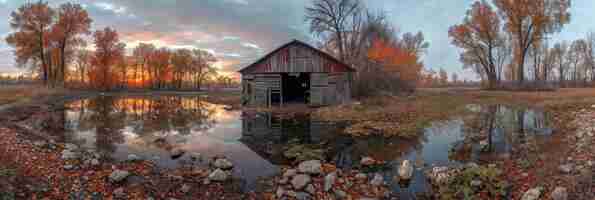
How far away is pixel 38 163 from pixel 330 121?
12119 mm

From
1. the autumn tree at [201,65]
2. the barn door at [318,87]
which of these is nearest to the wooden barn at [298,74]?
the barn door at [318,87]

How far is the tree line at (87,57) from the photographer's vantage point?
36.7m

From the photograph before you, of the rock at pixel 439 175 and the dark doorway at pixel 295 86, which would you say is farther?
the dark doorway at pixel 295 86

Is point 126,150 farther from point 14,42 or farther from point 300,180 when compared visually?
point 14,42

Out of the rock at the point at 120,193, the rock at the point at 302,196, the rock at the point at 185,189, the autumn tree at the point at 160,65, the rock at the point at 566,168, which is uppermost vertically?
the autumn tree at the point at 160,65

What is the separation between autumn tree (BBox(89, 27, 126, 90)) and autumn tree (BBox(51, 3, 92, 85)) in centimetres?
750

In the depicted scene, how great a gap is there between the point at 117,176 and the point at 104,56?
57.7 meters

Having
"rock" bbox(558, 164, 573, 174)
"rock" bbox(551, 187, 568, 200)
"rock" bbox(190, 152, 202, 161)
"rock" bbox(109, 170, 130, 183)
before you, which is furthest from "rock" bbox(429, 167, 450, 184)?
"rock" bbox(109, 170, 130, 183)

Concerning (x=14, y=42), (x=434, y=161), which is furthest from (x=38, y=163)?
(x=14, y=42)

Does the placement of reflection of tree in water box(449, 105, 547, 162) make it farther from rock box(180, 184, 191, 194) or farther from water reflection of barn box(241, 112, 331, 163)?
rock box(180, 184, 191, 194)

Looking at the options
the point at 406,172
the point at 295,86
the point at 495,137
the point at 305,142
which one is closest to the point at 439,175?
the point at 406,172

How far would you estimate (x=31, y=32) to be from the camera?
36.5 metres

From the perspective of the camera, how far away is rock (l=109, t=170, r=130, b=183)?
5.69 meters

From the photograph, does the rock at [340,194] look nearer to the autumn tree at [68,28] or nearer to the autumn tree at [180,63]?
the autumn tree at [68,28]
